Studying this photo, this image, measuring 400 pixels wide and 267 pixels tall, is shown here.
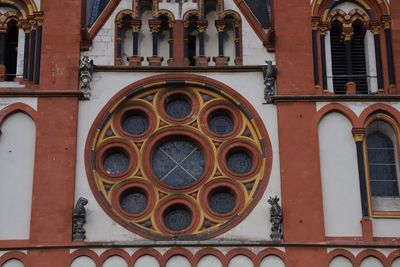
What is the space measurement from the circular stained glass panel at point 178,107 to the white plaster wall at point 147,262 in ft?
14.8

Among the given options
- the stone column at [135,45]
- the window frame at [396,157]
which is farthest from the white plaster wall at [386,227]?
the stone column at [135,45]

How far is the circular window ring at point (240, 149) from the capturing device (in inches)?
1220

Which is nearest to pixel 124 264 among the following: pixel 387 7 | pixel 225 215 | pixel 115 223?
pixel 115 223

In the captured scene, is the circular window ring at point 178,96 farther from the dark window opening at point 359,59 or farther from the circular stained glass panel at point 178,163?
the dark window opening at point 359,59

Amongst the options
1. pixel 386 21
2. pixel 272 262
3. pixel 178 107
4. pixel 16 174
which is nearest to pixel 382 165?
pixel 386 21

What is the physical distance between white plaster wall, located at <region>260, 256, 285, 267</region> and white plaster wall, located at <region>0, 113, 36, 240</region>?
6226 mm

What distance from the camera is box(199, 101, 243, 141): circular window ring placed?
103 ft

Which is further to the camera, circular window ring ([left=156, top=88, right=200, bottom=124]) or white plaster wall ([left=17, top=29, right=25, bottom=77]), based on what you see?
white plaster wall ([left=17, top=29, right=25, bottom=77])

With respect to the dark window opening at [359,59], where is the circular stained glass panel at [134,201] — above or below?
below

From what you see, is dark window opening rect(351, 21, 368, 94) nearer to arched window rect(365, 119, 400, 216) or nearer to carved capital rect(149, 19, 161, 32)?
arched window rect(365, 119, 400, 216)

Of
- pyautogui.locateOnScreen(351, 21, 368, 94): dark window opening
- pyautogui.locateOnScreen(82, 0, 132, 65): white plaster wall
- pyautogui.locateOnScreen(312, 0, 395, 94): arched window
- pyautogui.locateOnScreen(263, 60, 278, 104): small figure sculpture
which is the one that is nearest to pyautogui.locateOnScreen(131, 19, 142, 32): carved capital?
pyautogui.locateOnScreen(82, 0, 132, 65): white plaster wall

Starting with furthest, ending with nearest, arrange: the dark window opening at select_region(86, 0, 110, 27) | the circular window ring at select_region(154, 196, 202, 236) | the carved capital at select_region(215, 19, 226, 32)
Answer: the dark window opening at select_region(86, 0, 110, 27), the carved capital at select_region(215, 19, 226, 32), the circular window ring at select_region(154, 196, 202, 236)

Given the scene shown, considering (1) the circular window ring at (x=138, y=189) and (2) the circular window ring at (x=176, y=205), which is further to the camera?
(1) the circular window ring at (x=138, y=189)

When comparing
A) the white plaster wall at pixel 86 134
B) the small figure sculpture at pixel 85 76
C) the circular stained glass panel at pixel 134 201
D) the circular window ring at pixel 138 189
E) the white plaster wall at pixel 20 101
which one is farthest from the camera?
the small figure sculpture at pixel 85 76
